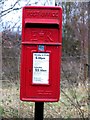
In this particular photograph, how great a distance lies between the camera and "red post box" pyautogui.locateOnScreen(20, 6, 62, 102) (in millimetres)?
3289

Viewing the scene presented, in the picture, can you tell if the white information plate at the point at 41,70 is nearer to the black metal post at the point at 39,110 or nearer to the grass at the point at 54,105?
the black metal post at the point at 39,110

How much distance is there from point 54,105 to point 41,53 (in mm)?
1810

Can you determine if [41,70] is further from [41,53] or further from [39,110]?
[39,110]

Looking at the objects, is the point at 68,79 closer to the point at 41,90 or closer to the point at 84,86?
the point at 84,86

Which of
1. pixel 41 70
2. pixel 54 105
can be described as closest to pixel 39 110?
pixel 41 70

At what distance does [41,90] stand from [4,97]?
5.84ft

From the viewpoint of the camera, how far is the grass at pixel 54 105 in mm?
4771

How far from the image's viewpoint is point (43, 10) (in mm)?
3314

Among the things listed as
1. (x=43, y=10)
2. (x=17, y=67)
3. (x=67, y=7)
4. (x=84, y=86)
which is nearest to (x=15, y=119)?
(x=17, y=67)

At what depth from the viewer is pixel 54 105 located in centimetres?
493

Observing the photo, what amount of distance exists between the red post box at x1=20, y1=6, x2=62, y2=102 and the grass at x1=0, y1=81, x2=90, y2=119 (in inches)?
57.3

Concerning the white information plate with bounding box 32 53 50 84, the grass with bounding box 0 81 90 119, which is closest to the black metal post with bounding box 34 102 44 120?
the white information plate with bounding box 32 53 50 84

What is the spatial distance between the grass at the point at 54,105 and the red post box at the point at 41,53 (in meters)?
1.45

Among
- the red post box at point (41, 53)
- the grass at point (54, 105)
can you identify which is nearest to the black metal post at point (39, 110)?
the red post box at point (41, 53)
